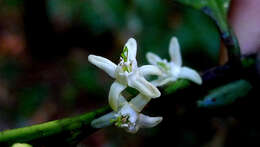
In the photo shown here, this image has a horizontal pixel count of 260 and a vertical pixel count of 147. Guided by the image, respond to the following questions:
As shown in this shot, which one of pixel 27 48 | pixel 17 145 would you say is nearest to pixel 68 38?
pixel 27 48

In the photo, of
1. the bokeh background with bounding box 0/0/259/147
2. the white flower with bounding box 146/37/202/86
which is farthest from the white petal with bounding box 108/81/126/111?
the bokeh background with bounding box 0/0/259/147

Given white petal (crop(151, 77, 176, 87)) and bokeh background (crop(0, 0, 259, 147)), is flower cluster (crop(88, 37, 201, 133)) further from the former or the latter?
bokeh background (crop(0, 0, 259, 147))

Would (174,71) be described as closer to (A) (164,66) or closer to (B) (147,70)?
(A) (164,66)

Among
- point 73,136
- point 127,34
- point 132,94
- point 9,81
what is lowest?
point 73,136

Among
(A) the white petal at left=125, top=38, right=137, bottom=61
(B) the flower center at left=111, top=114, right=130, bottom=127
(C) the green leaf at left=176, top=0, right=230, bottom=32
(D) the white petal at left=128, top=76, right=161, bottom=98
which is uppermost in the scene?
(C) the green leaf at left=176, top=0, right=230, bottom=32

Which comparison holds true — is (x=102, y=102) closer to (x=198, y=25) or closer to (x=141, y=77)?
(x=198, y=25)

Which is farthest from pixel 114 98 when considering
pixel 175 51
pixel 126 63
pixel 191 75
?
pixel 175 51
